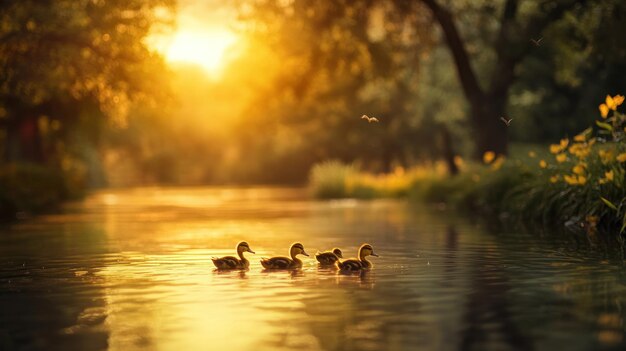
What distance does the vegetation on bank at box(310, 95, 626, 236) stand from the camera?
73.6 ft

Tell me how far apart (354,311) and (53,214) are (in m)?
28.8

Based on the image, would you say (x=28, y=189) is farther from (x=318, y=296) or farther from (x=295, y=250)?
(x=318, y=296)

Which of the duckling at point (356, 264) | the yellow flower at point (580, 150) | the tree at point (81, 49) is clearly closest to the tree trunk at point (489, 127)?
the tree at point (81, 49)

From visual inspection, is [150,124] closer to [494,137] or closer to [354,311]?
[494,137]

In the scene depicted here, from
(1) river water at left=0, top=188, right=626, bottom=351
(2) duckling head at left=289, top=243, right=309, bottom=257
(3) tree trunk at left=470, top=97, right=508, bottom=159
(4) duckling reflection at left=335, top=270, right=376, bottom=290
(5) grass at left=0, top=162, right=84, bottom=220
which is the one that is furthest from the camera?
(3) tree trunk at left=470, top=97, right=508, bottom=159

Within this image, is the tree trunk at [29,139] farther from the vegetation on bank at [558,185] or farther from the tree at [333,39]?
the vegetation on bank at [558,185]

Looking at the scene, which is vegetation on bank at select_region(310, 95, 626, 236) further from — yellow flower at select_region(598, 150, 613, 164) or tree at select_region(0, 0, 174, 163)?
tree at select_region(0, 0, 174, 163)

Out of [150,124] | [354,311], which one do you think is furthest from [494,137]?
[150,124]

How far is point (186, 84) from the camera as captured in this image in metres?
133

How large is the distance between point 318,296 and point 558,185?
1502 cm

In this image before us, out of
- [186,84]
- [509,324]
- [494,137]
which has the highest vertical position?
[186,84]

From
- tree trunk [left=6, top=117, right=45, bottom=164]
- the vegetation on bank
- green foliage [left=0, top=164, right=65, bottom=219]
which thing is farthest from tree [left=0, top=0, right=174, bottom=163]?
tree trunk [left=6, top=117, right=45, bottom=164]

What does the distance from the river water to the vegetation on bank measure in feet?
4.95

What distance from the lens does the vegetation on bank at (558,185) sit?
22.4 metres
